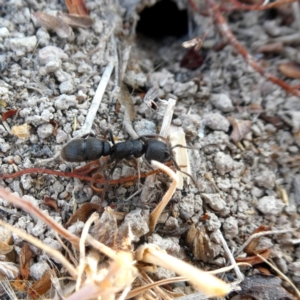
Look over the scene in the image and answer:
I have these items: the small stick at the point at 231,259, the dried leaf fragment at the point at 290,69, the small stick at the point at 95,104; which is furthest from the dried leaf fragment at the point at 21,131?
the dried leaf fragment at the point at 290,69

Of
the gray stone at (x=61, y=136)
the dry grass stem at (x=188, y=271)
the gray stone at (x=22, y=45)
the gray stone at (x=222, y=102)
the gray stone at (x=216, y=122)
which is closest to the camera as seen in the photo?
the dry grass stem at (x=188, y=271)

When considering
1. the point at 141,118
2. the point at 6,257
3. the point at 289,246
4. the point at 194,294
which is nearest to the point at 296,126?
the point at 289,246

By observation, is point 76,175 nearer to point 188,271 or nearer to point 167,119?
point 167,119

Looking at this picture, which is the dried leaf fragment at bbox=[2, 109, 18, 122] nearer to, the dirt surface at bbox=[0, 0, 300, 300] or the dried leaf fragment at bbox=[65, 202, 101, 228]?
the dirt surface at bbox=[0, 0, 300, 300]

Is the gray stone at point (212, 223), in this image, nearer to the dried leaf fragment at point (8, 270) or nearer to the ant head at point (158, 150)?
the ant head at point (158, 150)

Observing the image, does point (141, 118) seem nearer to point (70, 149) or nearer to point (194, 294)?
point (70, 149)

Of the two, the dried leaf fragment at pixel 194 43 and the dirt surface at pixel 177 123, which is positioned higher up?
the dried leaf fragment at pixel 194 43
